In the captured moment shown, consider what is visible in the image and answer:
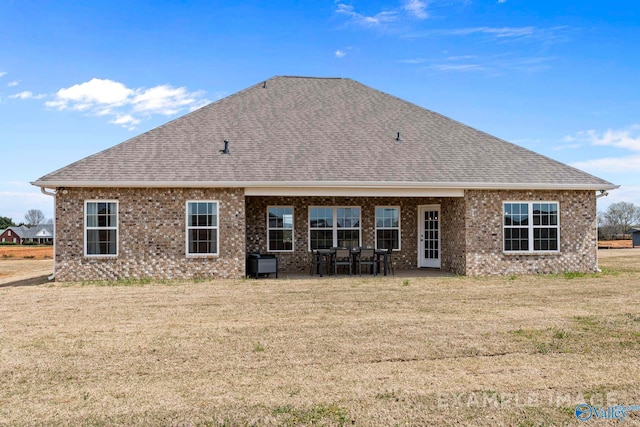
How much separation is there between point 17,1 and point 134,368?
13.0 meters

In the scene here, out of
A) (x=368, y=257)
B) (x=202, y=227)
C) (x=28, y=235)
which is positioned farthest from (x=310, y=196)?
(x=28, y=235)

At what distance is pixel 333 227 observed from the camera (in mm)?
18375

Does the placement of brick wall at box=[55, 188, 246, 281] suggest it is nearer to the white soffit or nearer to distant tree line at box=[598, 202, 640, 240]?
the white soffit

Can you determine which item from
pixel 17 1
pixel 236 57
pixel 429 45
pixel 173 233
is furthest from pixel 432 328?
pixel 17 1

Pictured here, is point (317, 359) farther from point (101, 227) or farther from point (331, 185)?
point (101, 227)

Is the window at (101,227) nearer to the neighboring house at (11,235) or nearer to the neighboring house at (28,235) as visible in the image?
the neighboring house at (28,235)

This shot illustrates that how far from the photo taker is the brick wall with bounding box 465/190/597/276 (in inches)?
643

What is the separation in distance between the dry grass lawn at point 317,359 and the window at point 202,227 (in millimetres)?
3759

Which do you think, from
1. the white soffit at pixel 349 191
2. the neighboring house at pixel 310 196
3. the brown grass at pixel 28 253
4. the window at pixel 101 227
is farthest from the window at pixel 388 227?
the brown grass at pixel 28 253

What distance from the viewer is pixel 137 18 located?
640 inches

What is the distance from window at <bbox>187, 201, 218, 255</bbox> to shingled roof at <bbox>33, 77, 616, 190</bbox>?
30.0 inches

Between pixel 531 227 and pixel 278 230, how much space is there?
8.12 metres

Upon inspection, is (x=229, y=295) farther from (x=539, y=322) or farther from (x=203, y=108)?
(x=203, y=108)

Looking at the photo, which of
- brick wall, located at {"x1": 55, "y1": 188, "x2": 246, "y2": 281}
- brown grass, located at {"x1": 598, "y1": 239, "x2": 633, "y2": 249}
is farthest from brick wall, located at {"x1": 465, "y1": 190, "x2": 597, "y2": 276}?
brown grass, located at {"x1": 598, "y1": 239, "x2": 633, "y2": 249}
